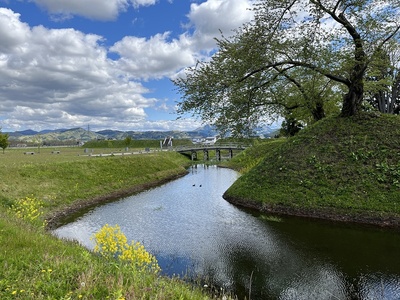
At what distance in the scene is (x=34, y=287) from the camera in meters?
6.15

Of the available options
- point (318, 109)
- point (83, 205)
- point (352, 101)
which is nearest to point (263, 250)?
point (352, 101)

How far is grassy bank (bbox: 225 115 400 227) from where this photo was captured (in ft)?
70.2

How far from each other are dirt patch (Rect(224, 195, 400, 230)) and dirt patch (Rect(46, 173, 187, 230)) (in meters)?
16.9

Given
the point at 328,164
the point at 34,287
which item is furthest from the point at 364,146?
the point at 34,287

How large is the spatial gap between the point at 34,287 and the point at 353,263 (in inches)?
555

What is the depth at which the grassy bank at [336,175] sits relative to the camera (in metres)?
21.4

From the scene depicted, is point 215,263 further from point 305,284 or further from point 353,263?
point 353,263

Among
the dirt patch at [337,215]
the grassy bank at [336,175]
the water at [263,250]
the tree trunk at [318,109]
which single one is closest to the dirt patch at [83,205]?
the water at [263,250]

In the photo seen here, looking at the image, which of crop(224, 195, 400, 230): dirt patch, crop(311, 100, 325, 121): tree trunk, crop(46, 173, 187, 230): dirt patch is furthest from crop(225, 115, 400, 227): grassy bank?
crop(46, 173, 187, 230): dirt patch

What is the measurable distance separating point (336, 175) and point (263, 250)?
12053 mm

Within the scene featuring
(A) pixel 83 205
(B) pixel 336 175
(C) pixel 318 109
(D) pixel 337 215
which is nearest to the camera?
(D) pixel 337 215

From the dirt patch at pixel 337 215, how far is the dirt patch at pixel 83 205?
55.5 ft

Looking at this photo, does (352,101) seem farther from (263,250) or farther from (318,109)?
(263,250)

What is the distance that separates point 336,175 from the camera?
79.6ft
